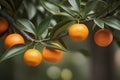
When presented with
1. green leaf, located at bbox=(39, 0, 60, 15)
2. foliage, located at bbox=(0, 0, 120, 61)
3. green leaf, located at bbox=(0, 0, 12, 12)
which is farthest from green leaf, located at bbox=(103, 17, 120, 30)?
green leaf, located at bbox=(0, 0, 12, 12)

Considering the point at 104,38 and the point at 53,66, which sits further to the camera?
the point at 53,66

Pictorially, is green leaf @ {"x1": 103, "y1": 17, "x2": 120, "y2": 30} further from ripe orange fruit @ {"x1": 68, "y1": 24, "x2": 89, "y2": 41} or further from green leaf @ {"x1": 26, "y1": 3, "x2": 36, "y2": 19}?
green leaf @ {"x1": 26, "y1": 3, "x2": 36, "y2": 19}

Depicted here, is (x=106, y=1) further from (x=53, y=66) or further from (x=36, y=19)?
(x=53, y=66)

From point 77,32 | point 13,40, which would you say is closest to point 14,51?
point 13,40

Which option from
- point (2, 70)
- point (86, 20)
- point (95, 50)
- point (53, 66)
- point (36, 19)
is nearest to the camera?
point (86, 20)

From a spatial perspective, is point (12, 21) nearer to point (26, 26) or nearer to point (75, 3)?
point (26, 26)

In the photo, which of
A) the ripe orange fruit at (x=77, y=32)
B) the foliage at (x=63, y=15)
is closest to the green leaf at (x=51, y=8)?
the foliage at (x=63, y=15)

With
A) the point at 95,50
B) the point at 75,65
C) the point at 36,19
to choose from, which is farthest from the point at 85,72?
the point at 36,19

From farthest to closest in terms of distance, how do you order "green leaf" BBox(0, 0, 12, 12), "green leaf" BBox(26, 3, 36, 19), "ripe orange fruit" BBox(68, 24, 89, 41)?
"green leaf" BBox(26, 3, 36, 19), "green leaf" BBox(0, 0, 12, 12), "ripe orange fruit" BBox(68, 24, 89, 41)

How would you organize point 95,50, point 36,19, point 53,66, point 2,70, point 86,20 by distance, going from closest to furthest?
point 86,20 < point 36,19 < point 2,70 < point 95,50 < point 53,66
